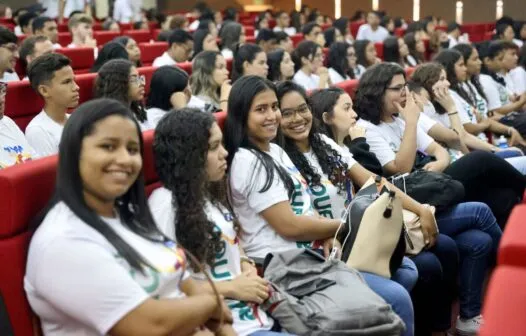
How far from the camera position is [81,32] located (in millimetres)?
7805

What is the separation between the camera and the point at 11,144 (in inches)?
126

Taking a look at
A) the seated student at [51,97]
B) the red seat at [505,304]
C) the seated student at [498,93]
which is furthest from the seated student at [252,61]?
the red seat at [505,304]

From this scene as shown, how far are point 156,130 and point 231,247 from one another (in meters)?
0.38

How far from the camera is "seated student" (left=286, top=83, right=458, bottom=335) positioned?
Result: 2.89m

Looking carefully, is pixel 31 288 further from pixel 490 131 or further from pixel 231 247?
pixel 490 131

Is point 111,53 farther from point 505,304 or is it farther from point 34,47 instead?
point 505,304

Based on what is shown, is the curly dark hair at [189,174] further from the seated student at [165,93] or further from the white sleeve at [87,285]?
the seated student at [165,93]

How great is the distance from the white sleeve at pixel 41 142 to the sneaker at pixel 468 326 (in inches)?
69.9

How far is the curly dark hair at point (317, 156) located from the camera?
2852 mm

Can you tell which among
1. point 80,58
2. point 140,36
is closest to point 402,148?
point 80,58

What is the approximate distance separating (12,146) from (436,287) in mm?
1712

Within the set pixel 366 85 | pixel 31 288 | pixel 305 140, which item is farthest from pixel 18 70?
pixel 31 288

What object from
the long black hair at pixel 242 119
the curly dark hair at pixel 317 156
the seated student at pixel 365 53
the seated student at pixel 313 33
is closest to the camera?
the long black hair at pixel 242 119

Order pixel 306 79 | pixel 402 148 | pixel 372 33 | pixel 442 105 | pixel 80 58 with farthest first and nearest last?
pixel 372 33 < pixel 306 79 < pixel 80 58 < pixel 442 105 < pixel 402 148
